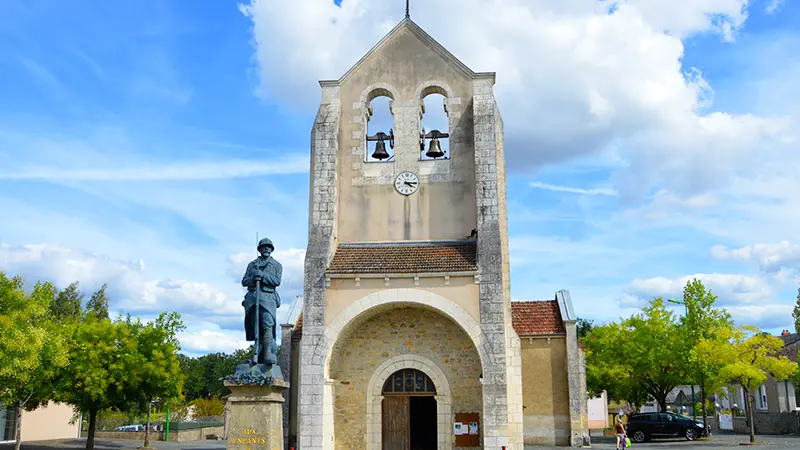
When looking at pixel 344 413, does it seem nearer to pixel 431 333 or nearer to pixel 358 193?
pixel 431 333

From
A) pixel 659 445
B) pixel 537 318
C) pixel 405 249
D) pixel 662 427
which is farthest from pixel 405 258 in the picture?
pixel 662 427

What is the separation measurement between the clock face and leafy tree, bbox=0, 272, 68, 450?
10.3 m

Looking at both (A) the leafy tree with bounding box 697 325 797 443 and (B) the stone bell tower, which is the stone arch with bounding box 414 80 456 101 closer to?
(B) the stone bell tower

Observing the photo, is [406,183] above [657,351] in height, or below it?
above

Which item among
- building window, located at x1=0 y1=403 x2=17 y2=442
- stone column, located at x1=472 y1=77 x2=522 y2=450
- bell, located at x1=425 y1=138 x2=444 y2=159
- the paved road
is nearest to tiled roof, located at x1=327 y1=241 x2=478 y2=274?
stone column, located at x1=472 y1=77 x2=522 y2=450

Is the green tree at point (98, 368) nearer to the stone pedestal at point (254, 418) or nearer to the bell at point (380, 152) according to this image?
the bell at point (380, 152)

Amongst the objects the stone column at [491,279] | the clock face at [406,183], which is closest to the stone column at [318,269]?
the clock face at [406,183]

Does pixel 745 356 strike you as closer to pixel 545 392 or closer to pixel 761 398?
pixel 545 392

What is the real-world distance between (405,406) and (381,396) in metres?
0.73

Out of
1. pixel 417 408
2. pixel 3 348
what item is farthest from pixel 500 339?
pixel 3 348

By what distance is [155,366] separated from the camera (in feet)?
73.7

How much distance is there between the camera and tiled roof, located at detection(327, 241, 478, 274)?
17172 mm

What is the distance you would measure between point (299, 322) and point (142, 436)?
1453cm

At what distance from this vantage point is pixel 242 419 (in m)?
9.91
